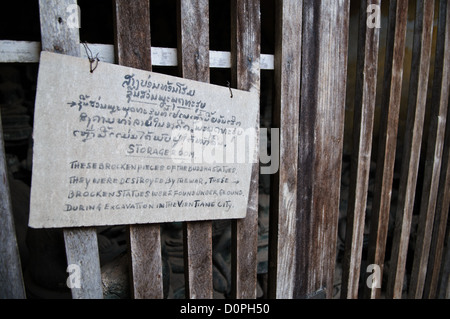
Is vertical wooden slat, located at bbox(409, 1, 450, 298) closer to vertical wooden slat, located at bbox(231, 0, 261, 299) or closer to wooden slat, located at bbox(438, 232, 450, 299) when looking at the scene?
wooden slat, located at bbox(438, 232, 450, 299)

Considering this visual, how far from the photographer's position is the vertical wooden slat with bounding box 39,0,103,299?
0.85 metres

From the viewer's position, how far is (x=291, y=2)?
1160 mm

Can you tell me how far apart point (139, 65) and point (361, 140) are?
1100 mm

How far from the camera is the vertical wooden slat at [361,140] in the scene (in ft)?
4.47

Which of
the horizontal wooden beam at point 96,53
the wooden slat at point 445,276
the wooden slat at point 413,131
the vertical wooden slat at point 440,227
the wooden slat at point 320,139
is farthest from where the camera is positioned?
the wooden slat at point 445,276

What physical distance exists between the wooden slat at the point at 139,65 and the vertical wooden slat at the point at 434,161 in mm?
1686

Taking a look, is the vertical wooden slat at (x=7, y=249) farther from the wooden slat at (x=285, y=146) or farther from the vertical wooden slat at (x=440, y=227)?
the vertical wooden slat at (x=440, y=227)

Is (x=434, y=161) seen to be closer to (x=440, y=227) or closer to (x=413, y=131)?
(x=413, y=131)

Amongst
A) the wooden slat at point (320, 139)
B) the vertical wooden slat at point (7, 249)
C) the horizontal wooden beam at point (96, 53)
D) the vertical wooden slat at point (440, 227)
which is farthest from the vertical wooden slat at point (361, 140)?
the vertical wooden slat at point (7, 249)

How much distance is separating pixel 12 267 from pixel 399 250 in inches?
77.2

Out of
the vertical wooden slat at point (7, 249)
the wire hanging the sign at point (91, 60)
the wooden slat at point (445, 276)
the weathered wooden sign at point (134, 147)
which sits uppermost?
the wire hanging the sign at point (91, 60)

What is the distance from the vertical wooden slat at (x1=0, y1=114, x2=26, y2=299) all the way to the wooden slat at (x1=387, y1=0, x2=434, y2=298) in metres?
1.92

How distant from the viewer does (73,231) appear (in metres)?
0.94

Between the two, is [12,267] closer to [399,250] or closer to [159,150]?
[159,150]
